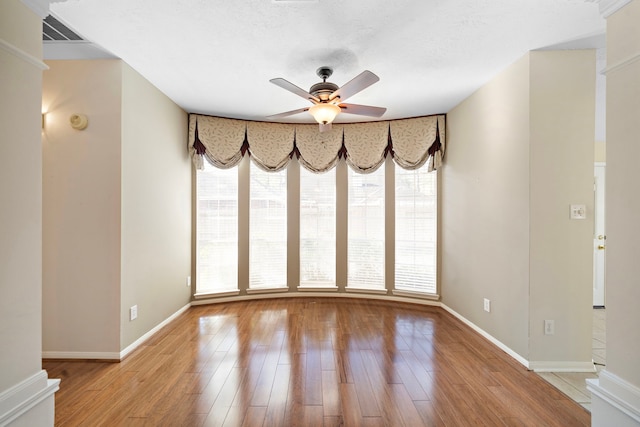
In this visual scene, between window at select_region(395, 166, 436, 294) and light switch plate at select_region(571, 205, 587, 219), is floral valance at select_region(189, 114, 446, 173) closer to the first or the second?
window at select_region(395, 166, 436, 294)

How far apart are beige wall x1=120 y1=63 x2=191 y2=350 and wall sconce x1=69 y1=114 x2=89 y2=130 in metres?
0.32

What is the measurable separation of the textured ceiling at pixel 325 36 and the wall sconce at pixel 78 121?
0.68 m

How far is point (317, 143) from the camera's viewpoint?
190 inches

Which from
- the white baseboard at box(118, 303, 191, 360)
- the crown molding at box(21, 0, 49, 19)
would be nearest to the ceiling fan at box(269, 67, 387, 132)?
the crown molding at box(21, 0, 49, 19)

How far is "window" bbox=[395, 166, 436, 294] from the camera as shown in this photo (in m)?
4.59

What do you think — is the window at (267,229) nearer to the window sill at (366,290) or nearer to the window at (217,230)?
the window at (217,230)

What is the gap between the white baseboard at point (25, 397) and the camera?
141 cm

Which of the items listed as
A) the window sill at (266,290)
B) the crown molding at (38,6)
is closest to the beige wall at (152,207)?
the window sill at (266,290)

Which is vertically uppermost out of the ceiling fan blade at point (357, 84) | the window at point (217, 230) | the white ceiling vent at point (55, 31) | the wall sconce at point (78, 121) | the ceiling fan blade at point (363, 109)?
the white ceiling vent at point (55, 31)

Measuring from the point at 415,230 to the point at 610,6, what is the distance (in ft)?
10.8

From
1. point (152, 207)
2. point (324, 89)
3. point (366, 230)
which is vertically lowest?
point (366, 230)

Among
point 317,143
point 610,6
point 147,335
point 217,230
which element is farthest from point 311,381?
point 317,143

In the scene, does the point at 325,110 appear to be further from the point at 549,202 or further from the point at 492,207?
the point at 549,202

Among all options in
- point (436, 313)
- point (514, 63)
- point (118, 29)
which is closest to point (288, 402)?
point (436, 313)
